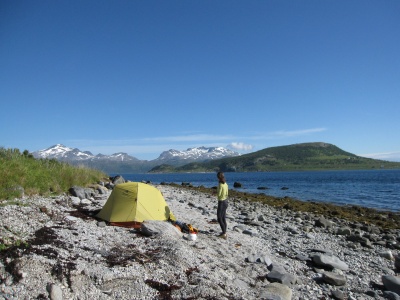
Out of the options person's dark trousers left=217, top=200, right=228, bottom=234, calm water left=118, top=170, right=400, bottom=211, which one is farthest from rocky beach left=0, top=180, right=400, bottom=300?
calm water left=118, top=170, right=400, bottom=211

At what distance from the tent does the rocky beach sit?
66 cm

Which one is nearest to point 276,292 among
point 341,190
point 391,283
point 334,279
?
point 334,279

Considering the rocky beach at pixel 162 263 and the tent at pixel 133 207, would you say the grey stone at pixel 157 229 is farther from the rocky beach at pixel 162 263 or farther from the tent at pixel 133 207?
the tent at pixel 133 207

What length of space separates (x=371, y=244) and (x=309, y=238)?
297 centimetres

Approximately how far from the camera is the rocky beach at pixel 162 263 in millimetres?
6629

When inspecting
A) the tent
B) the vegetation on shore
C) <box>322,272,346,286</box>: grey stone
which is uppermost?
the vegetation on shore

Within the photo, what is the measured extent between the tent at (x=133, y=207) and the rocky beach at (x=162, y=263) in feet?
2.15

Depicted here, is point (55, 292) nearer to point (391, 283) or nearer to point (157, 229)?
point (157, 229)

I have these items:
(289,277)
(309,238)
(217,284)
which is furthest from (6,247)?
(309,238)

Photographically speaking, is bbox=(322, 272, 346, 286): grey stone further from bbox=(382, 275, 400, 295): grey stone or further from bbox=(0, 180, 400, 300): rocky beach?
bbox=(382, 275, 400, 295): grey stone

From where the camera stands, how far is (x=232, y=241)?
1265cm

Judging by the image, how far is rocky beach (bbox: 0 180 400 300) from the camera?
6.63 meters

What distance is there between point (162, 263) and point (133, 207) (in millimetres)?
5062

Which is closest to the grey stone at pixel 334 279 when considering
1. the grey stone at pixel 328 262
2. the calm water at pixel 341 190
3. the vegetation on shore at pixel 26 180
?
the grey stone at pixel 328 262
